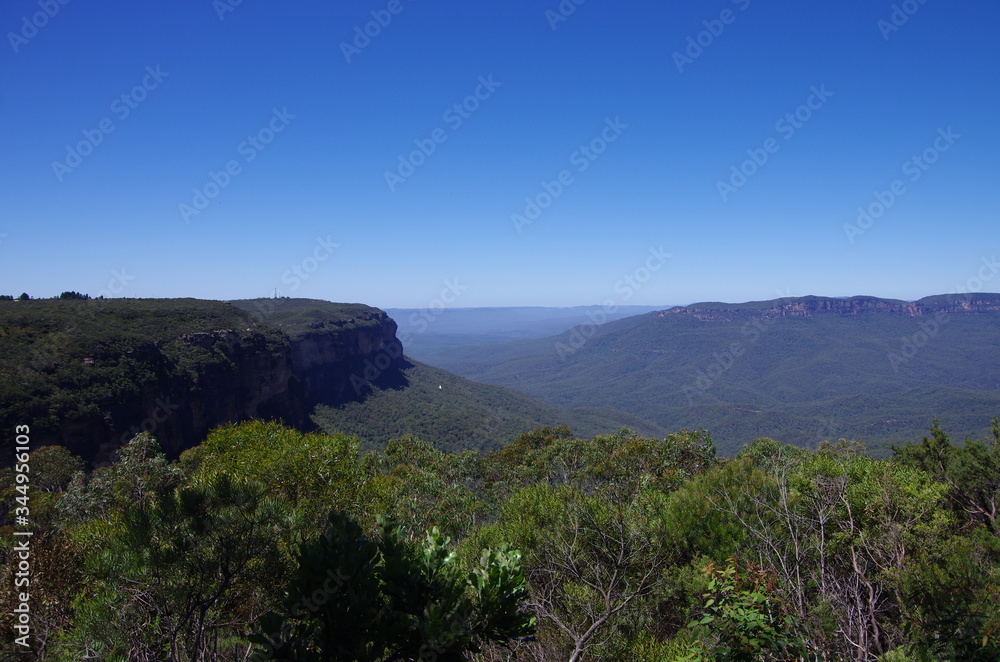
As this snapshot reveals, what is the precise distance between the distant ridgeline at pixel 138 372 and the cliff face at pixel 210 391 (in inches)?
4.3

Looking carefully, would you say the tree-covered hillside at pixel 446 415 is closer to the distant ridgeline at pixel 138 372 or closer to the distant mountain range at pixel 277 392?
the distant mountain range at pixel 277 392

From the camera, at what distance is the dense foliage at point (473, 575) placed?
5406mm

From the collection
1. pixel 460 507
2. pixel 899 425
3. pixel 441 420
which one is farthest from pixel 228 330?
pixel 899 425

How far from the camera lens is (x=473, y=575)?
6215mm

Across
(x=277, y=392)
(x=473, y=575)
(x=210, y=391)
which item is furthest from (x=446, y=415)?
(x=473, y=575)

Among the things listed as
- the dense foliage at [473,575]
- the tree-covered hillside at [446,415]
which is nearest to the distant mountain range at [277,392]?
the tree-covered hillside at [446,415]

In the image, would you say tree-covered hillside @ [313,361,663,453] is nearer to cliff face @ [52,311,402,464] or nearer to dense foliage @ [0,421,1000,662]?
cliff face @ [52,311,402,464]

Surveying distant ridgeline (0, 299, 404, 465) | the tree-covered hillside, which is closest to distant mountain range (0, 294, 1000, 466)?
distant ridgeline (0, 299, 404, 465)

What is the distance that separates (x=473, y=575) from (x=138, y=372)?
48.8 metres

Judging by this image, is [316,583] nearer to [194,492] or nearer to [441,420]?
[194,492]

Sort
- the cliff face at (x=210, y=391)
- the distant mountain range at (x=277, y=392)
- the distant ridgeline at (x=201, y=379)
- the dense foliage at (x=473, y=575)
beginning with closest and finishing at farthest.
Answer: the dense foliage at (x=473, y=575)
the distant ridgeline at (x=201, y=379)
the distant mountain range at (x=277, y=392)
the cliff face at (x=210, y=391)

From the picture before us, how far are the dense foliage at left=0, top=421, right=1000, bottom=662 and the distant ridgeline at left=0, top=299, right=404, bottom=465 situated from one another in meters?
25.0

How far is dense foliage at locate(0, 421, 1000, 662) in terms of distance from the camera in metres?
5.41

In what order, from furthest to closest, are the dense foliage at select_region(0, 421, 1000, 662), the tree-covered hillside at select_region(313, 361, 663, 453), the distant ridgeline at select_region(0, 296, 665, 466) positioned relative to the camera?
the tree-covered hillside at select_region(313, 361, 663, 453), the distant ridgeline at select_region(0, 296, 665, 466), the dense foliage at select_region(0, 421, 1000, 662)
